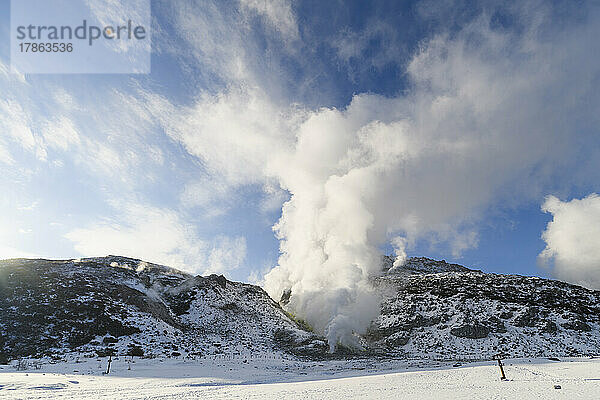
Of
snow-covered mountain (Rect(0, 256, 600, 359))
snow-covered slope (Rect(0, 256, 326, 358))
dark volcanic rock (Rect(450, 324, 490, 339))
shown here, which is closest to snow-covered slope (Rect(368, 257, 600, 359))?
dark volcanic rock (Rect(450, 324, 490, 339))

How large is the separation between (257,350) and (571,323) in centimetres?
5167

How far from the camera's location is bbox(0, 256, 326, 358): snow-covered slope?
39.1 meters

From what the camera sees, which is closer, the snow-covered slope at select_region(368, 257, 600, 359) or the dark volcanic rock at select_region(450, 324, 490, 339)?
the snow-covered slope at select_region(368, 257, 600, 359)

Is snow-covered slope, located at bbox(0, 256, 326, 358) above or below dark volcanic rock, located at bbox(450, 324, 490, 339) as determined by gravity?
above

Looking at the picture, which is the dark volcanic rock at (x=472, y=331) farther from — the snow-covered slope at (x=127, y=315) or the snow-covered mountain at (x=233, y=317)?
the snow-covered slope at (x=127, y=315)

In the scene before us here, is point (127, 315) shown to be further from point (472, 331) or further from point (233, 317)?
point (472, 331)

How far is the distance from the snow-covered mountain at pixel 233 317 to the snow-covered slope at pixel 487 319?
7.3 inches

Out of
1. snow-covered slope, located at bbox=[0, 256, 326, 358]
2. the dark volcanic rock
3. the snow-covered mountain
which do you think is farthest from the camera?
the dark volcanic rock

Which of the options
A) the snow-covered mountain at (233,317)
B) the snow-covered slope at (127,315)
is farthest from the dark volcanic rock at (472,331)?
the snow-covered slope at (127,315)

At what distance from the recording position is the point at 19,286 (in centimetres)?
4934

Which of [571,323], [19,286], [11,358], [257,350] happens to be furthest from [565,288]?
[19,286]

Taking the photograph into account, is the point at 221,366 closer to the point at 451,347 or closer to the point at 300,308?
the point at 451,347

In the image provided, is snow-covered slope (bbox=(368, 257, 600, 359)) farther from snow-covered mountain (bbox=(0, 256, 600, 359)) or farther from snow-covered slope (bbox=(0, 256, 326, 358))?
snow-covered slope (bbox=(0, 256, 326, 358))

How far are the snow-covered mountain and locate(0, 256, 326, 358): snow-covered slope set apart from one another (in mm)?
183
